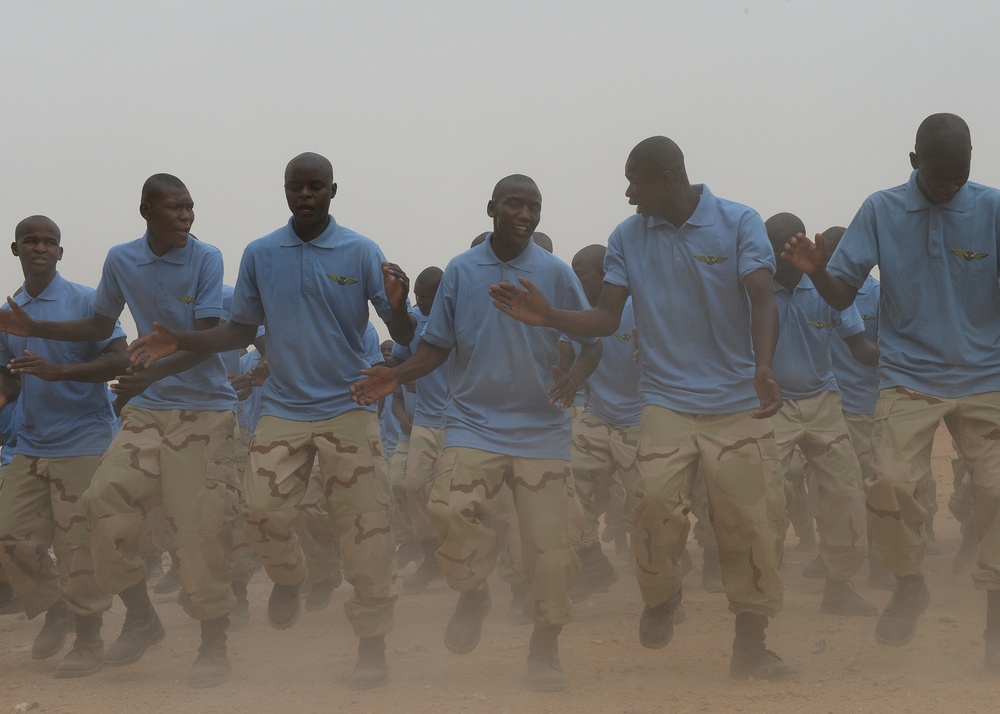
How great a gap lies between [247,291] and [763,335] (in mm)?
2611

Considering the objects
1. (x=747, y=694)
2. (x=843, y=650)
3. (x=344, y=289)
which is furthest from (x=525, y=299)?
(x=843, y=650)

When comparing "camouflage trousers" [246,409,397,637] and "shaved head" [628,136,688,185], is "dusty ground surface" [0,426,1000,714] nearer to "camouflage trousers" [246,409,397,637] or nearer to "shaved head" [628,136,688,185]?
"camouflage trousers" [246,409,397,637]

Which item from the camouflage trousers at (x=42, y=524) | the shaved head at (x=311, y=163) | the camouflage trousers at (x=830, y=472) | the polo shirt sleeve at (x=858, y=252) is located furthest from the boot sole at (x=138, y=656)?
the polo shirt sleeve at (x=858, y=252)

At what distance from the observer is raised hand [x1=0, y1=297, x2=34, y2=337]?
20.7ft

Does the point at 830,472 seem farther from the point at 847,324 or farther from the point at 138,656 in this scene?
the point at 138,656

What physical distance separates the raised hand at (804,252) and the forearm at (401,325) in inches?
72.8

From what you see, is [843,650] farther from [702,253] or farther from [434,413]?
[434,413]

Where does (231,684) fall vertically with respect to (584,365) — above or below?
below

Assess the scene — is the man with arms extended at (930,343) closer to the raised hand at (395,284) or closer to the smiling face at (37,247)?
the raised hand at (395,284)

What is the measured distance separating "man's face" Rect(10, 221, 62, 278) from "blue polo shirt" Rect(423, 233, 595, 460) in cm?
258

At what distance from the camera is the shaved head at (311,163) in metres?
5.87

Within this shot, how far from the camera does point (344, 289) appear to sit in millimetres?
5805

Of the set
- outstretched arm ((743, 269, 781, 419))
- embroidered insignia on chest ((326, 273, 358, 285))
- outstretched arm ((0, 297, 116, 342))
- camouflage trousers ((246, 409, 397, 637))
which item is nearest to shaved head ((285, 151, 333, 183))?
embroidered insignia on chest ((326, 273, 358, 285))

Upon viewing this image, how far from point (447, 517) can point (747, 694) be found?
1.57 m
